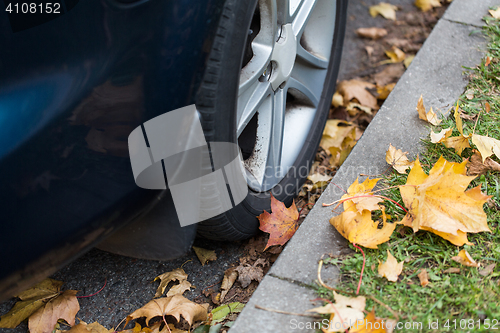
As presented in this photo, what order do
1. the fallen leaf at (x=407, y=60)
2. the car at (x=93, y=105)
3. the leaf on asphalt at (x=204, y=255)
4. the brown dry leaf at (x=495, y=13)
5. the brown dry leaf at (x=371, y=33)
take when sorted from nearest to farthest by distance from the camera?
1. the car at (x=93, y=105)
2. the leaf on asphalt at (x=204, y=255)
3. the brown dry leaf at (x=495, y=13)
4. the fallen leaf at (x=407, y=60)
5. the brown dry leaf at (x=371, y=33)

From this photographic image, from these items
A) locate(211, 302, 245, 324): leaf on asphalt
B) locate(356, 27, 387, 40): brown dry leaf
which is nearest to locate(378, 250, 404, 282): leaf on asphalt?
locate(211, 302, 245, 324): leaf on asphalt

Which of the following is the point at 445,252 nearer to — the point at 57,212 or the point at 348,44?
the point at 57,212

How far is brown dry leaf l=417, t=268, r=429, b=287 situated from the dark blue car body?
88cm

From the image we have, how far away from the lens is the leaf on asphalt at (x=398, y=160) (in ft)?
5.09

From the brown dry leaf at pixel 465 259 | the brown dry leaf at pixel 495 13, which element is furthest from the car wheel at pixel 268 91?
the brown dry leaf at pixel 495 13

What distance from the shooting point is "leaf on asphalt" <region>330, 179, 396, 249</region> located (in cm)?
127

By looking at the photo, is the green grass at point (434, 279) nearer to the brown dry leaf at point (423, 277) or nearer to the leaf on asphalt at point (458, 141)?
the brown dry leaf at point (423, 277)

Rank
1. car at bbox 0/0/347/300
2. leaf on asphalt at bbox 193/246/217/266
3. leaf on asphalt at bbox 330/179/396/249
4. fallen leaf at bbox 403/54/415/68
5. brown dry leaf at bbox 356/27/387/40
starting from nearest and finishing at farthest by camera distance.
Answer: car at bbox 0/0/347/300, leaf on asphalt at bbox 330/179/396/249, leaf on asphalt at bbox 193/246/217/266, fallen leaf at bbox 403/54/415/68, brown dry leaf at bbox 356/27/387/40

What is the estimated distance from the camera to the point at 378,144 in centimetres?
170

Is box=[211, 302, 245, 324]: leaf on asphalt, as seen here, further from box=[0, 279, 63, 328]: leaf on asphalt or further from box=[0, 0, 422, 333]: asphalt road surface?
box=[0, 279, 63, 328]: leaf on asphalt

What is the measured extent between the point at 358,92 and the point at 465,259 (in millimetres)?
1460

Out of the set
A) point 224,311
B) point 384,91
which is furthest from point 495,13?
point 224,311

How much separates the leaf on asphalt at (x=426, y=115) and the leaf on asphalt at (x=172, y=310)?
125 centimetres

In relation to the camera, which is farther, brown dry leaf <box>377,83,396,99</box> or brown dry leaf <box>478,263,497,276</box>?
brown dry leaf <box>377,83,396,99</box>
